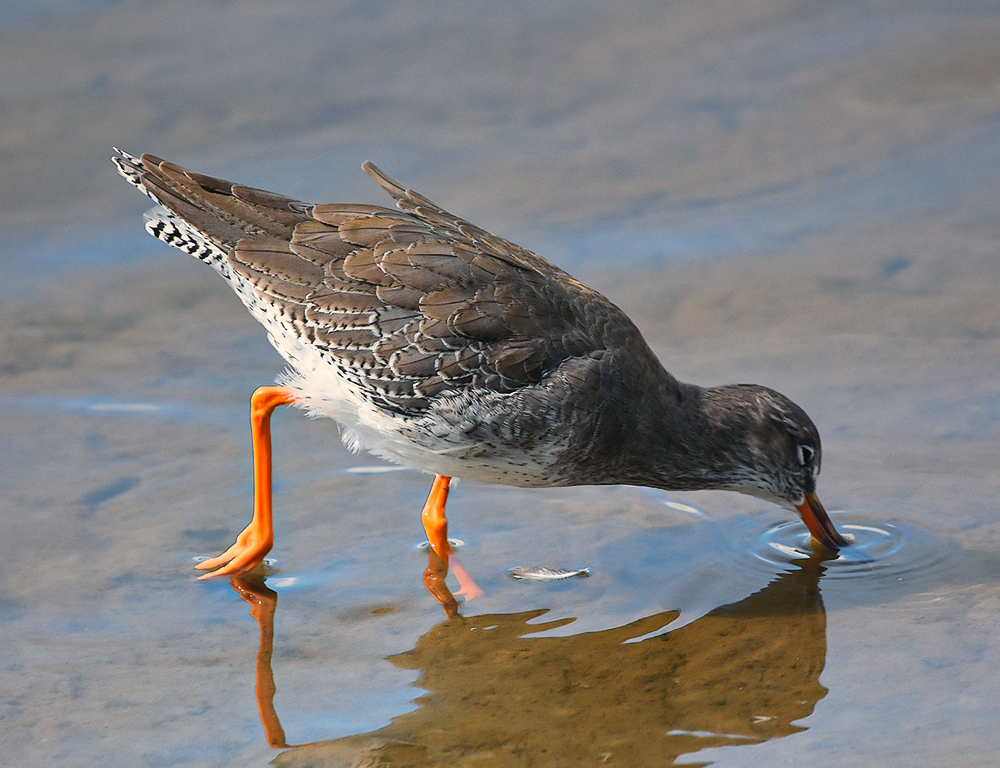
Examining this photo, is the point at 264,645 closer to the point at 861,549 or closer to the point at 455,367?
the point at 455,367

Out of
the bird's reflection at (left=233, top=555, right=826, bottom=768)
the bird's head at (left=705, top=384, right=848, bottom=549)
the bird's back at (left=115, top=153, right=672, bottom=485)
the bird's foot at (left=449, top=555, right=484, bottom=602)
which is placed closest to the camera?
the bird's reflection at (left=233, top=555, right=826, bottom=768)

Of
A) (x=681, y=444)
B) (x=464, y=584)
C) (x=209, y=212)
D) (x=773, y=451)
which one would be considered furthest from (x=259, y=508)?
(x=773, y=451)

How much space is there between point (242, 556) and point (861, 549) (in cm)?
364

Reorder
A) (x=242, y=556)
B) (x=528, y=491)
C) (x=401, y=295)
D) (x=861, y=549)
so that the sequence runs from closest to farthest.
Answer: (x=401, y=295), (x=242, y=556), (x=861, y=549), (x=528, y=491)

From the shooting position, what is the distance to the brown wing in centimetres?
689

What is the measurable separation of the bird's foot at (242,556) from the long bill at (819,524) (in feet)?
10.5

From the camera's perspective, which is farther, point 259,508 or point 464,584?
point 259,508

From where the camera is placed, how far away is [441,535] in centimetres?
745

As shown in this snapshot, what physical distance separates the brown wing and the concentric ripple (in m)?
1.69

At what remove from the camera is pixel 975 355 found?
30.2ft

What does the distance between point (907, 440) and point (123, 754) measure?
5.34 m

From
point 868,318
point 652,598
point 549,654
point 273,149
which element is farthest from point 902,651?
point 273,149

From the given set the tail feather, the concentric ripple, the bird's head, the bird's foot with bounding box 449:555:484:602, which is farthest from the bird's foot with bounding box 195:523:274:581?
A: the concentric ripple

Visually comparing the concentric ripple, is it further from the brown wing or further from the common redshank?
the brown wing
